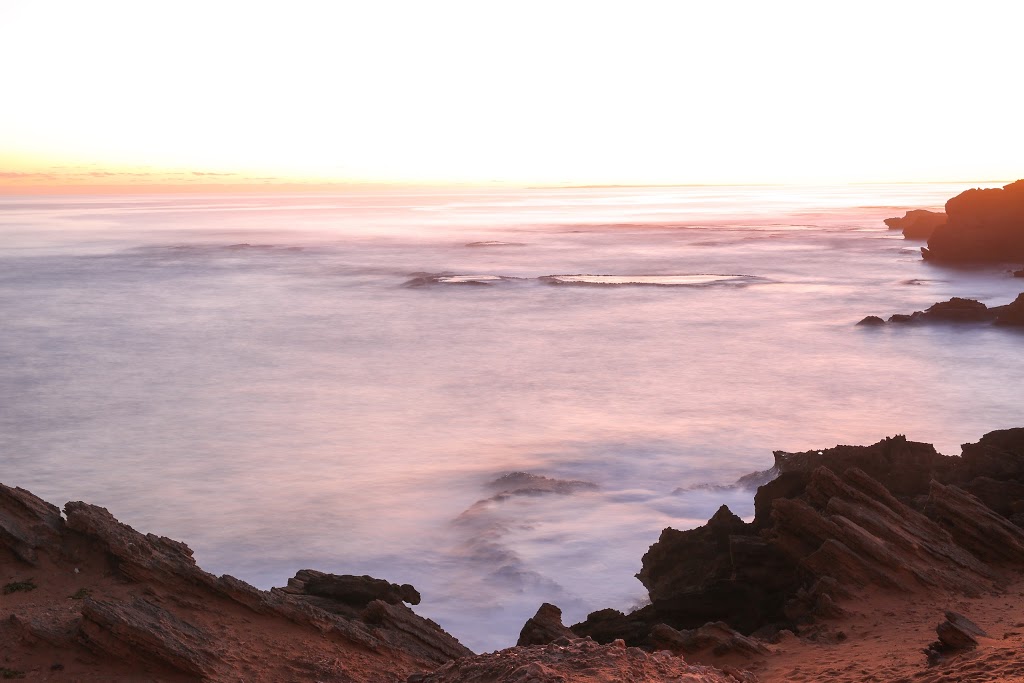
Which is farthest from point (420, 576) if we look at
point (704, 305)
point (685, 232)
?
point (685, 232)

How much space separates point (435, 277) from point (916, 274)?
112ft

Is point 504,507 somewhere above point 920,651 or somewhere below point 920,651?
below

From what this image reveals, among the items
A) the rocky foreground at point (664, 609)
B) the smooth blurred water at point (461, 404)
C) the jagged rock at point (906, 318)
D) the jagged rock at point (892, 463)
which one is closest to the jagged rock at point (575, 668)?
the rocky foreground at point (664, 609)

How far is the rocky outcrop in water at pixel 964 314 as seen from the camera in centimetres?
4203

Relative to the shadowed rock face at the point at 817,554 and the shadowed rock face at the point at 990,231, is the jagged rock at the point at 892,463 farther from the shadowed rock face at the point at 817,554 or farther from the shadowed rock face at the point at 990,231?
the shadowed rock face at the point at 990,231

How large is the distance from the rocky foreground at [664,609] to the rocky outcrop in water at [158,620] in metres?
0.02

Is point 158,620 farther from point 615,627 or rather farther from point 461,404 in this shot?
point 461,404

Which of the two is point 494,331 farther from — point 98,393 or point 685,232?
point 685,232

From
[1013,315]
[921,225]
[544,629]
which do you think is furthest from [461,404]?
[921,225]

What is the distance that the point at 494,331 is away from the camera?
43.9 meters

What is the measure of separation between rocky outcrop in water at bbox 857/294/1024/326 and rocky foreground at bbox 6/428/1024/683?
29.2 m

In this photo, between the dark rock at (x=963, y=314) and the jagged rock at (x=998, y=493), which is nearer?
the jagged rock at (x=998, y=493)

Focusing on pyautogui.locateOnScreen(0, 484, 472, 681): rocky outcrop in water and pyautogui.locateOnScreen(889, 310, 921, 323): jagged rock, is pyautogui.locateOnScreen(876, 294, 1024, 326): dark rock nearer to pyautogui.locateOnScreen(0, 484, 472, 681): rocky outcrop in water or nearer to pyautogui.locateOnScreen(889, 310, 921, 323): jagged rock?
pyautogui.locateOnScreen(889, 310, 921, 323): jagged rock

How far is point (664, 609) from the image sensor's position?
13969mm
